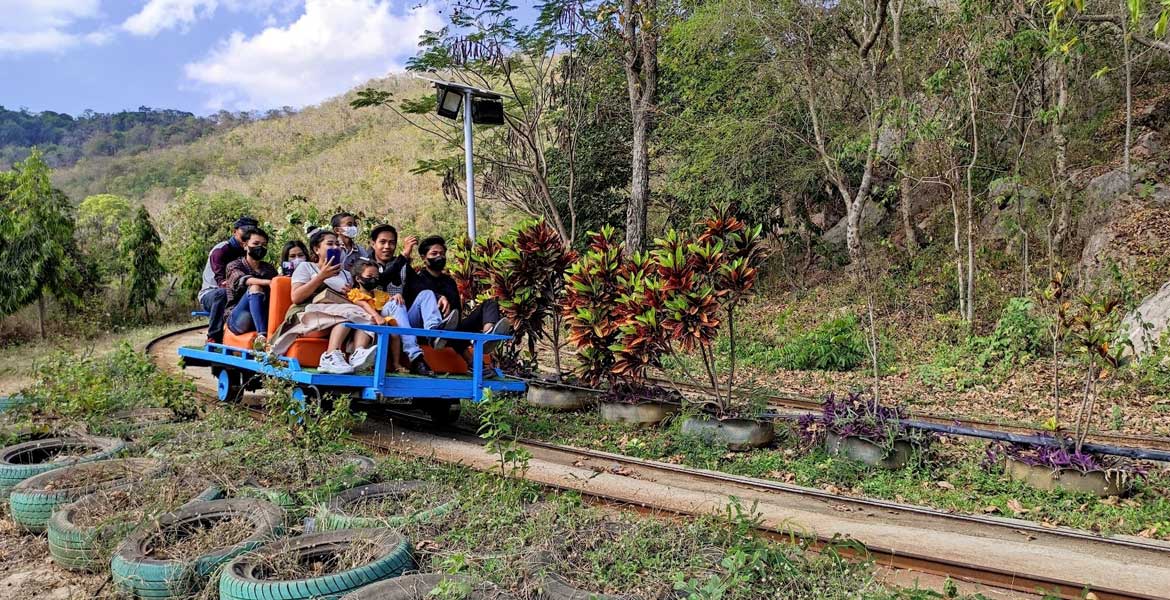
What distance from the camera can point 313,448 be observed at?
19.2 ft

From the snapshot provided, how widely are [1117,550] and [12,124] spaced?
355 ft

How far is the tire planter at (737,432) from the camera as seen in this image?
7262mm

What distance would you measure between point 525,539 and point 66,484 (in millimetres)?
3376

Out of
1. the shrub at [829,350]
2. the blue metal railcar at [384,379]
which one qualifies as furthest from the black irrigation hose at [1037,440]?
the shrub at [829,350]

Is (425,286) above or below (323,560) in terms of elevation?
above

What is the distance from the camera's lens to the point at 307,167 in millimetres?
46750

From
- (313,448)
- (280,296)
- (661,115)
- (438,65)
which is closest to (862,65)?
(661,115)

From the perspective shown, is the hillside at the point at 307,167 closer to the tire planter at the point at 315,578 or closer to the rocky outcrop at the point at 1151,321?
the rocky outcrop at the point at 1151,321

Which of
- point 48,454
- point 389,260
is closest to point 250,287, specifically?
point 389,260

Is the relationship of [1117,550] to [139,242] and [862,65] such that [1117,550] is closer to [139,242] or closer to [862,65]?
[862,65]

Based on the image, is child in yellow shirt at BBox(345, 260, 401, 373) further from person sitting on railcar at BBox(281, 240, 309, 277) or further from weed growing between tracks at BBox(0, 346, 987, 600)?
weed growing between tracks at BBox(0, 346, 987, 600)

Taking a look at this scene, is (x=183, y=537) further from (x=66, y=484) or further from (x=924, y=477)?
(x=924, y=477)

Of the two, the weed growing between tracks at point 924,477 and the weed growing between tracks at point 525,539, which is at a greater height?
the weed growing between tracks at point 525,539

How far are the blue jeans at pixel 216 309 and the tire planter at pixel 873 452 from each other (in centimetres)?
657
